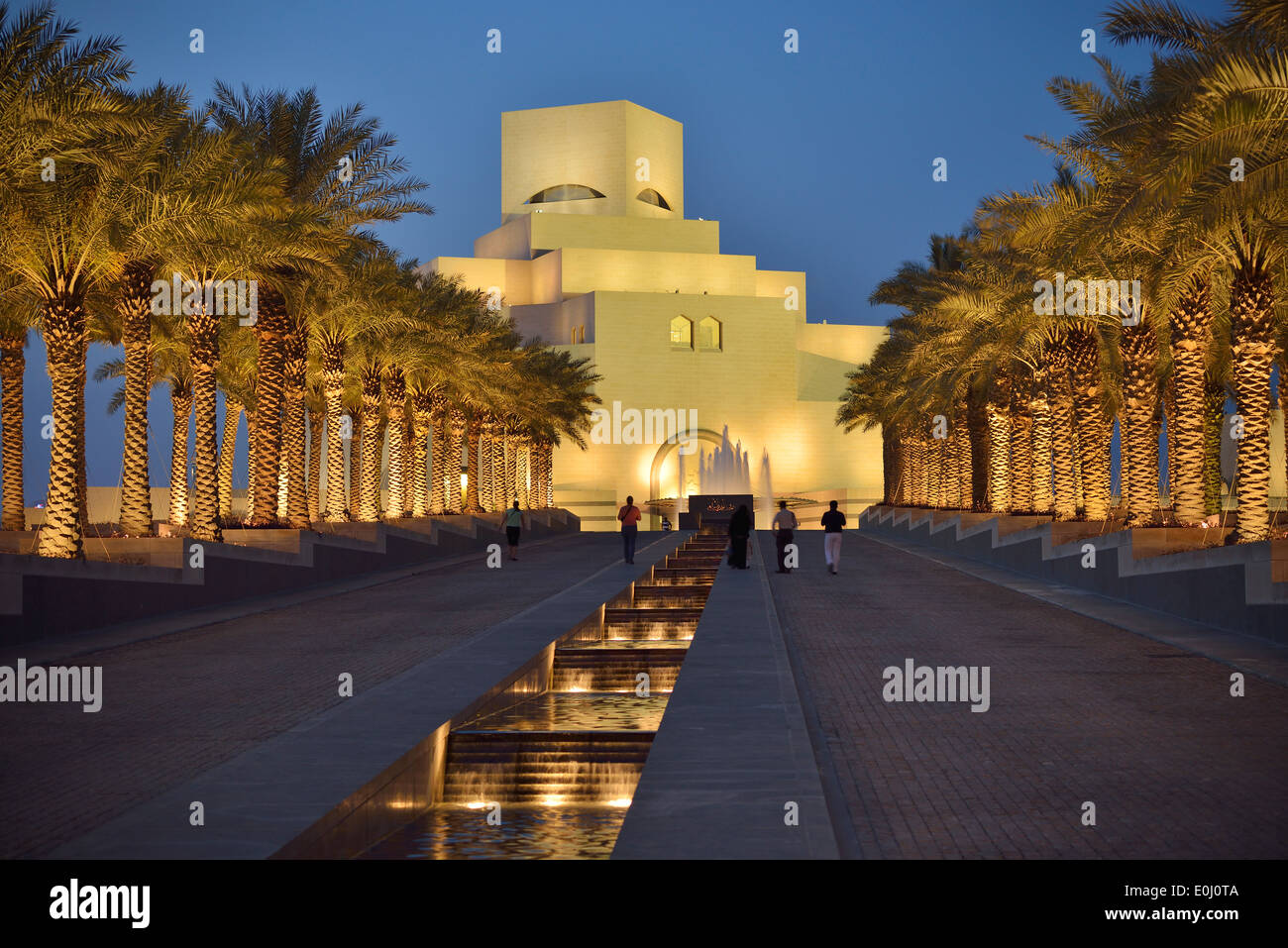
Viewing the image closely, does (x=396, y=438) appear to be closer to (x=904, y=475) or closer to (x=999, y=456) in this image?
(x=999, y=456)

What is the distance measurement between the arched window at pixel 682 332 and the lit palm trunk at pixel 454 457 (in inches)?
1035

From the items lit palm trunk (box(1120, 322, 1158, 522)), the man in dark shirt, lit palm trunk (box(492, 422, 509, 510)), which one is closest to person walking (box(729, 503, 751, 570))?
the man in dark shirt

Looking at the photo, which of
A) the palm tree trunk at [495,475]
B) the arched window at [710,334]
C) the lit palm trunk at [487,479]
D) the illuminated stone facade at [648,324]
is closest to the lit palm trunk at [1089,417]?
the palm tree trunk at [495,475]

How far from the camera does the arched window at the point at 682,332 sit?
270ft

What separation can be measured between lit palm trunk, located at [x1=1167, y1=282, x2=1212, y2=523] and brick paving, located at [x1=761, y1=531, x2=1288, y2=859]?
20.4ft

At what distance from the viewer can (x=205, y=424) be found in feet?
75.4

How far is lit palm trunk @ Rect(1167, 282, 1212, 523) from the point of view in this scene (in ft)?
67.1

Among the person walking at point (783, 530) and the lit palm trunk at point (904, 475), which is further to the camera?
the lit palm trunk at point (904, 475)

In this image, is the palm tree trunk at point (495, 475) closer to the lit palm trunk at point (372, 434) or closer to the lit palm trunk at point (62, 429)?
the lit palm trunk at point (372, 434)

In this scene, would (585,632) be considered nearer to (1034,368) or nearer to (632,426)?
(1034,368)

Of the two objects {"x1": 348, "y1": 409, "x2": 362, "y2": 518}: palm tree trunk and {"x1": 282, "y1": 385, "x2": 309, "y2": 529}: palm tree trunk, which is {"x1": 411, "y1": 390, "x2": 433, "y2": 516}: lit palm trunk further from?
{"x1": 282, "y1": 385, "x2": 309, "y2": 529}: palm tree trunk

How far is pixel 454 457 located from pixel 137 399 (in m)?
31.7

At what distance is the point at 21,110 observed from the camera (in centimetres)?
1598

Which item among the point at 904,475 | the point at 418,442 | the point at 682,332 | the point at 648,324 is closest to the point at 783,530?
the point at 418,442
